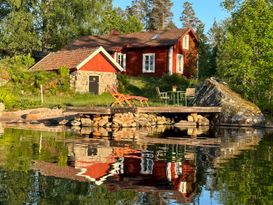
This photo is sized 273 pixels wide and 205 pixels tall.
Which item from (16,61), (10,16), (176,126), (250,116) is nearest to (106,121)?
(176,126)

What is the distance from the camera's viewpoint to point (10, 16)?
4638 centimetres

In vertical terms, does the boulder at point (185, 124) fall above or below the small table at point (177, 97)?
below

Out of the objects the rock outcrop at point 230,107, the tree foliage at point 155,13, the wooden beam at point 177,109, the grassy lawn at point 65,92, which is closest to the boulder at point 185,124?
the wooden beam at point 177,109

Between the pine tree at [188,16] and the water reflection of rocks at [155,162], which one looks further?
the pine tree at [188,16]

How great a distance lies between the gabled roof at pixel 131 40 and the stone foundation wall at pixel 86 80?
6.21 meters

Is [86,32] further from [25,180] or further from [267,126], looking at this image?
[25,180]

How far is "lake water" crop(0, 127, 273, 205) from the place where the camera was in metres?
7.09

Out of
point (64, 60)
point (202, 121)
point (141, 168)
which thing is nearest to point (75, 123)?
point (202, 121)

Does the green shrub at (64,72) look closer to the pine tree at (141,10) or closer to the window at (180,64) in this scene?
the window at (180,64)

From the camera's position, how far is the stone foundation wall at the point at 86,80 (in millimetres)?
35375

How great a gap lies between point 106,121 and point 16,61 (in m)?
18.9

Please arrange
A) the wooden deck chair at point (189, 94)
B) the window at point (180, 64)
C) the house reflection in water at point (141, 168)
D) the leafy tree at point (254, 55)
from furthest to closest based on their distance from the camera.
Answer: the window at point (180, 64) → the wooden deck chair at point (189, 94) → the leafy tree at point (254, 55) → the house reflection in water at point (141, 168)

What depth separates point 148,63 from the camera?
142 feet

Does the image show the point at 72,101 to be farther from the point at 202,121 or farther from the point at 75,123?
the point at 202,121
